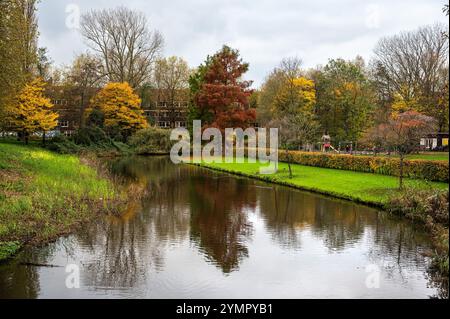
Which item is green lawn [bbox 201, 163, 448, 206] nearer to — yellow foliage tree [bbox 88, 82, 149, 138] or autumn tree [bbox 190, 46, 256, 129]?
autumn tree [bbox 190, 46, 256, 129]

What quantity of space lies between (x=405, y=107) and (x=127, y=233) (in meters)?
34.5

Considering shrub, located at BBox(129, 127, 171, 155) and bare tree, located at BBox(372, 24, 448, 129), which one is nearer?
bare tree, located at BBox(372, 24, 448, 129)

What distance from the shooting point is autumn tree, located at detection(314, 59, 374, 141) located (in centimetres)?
4403

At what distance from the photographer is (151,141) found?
5041cm

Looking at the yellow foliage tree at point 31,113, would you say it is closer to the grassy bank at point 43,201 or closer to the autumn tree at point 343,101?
the grassy bank at point 43,201

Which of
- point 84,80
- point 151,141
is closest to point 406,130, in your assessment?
point 151,141

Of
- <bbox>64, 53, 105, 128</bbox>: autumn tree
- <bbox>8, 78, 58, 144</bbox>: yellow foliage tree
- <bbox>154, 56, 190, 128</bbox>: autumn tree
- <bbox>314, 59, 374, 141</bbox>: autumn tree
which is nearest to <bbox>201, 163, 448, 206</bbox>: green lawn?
<bbox>314, 59, 374, 141</bbox>: autumn tree

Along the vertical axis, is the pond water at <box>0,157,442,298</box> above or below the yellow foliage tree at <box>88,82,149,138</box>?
below

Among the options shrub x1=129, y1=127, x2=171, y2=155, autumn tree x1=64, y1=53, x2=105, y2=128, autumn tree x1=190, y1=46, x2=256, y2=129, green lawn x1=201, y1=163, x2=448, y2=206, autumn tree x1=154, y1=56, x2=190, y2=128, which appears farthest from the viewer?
autumn tree x1=154, y1=56, x2=190, y2=128

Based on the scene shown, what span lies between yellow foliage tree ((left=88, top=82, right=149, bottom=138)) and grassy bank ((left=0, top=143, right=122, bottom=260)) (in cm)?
2827

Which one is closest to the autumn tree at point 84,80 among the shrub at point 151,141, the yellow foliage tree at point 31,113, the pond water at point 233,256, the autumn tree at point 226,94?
the shrub at point 151,141

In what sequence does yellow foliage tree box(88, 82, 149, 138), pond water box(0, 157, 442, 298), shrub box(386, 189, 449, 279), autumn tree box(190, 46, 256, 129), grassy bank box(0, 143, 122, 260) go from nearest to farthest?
1. pond water box(0, 157, 442, 298)
2. shrub box(386, 189, 449, 279)
3. grassy bank box(0, 143, 122, 260)
4. autumn tree box(190, 46, 256, 129)
5. yellow foliage tree box(88, 82, 149, 138)

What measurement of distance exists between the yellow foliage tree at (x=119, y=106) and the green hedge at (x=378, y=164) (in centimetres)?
2321

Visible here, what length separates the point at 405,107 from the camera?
4028 centimetres
